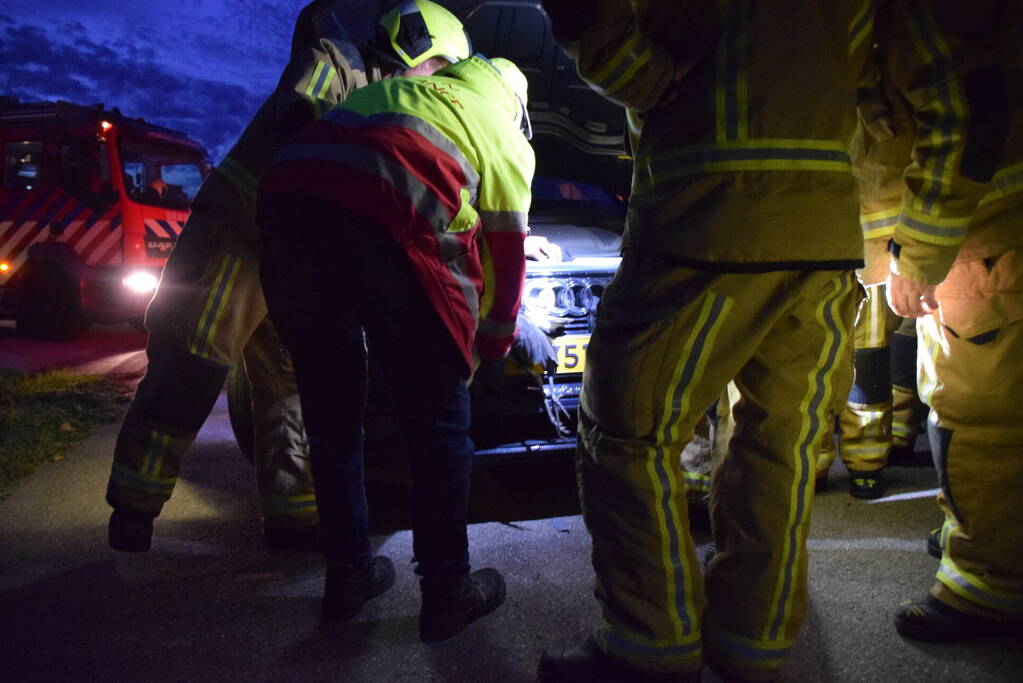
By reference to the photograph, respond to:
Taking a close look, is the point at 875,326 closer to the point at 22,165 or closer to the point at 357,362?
the point at 357,362

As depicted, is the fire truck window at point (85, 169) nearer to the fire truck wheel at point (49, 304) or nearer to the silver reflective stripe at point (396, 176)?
the fire truck wheel at point (49, 304)

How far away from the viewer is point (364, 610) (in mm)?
2139

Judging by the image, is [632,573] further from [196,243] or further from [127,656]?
[196,243]

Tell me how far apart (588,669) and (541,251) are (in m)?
1.60

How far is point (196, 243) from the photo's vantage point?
7.52 ft

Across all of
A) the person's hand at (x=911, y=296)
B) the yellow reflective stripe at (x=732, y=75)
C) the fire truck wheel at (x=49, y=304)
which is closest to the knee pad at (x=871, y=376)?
the person's hand at (x=911, y=296)

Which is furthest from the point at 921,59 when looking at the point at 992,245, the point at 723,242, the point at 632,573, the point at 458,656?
the point at 458,656

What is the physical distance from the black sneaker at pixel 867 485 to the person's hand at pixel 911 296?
51.4 inches

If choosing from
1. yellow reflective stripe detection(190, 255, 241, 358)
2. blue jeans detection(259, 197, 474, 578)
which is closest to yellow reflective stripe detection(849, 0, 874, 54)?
blue jeans detection(259, 197, 474, 578)

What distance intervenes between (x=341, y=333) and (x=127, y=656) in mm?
979

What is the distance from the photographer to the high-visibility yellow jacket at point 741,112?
143cm

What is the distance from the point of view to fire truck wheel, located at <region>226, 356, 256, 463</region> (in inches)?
111

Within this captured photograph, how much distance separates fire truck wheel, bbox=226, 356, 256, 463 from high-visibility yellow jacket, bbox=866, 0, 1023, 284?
2224 mm

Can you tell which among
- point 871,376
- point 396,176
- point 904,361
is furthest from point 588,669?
point 904,361
